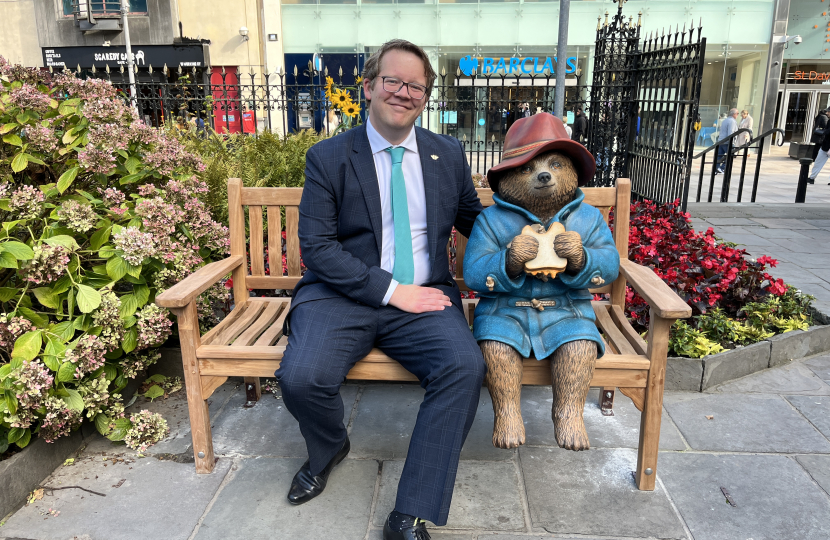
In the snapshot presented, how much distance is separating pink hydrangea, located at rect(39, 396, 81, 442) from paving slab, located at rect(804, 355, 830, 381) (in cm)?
394

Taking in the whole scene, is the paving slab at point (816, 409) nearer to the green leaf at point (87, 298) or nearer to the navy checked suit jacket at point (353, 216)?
the navy checked suit jacket at point (353, 216)

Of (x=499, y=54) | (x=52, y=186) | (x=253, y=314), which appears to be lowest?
(x=253, y=314)

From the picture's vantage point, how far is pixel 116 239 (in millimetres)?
2508

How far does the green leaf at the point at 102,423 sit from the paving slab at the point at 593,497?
192cm

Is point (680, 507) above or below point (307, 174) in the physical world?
below

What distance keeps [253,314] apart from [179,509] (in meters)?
0.95

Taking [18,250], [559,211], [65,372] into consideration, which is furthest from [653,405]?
[18,250]

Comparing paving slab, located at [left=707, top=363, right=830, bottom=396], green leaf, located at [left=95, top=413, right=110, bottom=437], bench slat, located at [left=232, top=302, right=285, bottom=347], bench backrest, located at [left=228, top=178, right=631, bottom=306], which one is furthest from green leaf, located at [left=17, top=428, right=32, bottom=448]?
paving slab, located at [left=707, top=363, right=830, bottom=396]

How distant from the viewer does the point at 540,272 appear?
Result: 214 cm

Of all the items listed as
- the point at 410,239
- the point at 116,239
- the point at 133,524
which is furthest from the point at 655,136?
the point at 133,524

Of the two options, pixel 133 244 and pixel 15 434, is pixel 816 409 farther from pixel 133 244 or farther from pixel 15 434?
pixel 15 434

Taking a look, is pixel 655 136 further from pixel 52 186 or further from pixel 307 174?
pixel 52 186

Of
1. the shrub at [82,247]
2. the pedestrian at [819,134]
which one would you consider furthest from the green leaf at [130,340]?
the pedestrian at [819,134]

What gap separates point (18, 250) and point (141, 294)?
54cm
